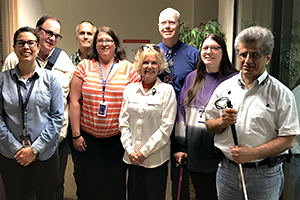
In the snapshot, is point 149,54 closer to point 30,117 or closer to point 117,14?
point 30,117

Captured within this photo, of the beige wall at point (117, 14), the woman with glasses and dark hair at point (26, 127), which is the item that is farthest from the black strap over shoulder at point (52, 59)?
the beige wall at point (117, 14)

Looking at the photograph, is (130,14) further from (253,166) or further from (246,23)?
(253,166)

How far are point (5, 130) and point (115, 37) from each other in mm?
1219

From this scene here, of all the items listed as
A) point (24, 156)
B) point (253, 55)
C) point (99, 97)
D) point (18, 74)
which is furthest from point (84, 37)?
point (253, 55)

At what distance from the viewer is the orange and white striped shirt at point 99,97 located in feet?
8.27

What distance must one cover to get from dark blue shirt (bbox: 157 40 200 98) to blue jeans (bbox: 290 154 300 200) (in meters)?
1.15

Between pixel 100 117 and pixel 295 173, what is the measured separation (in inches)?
69.2

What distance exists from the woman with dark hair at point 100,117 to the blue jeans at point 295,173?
58.5 inches

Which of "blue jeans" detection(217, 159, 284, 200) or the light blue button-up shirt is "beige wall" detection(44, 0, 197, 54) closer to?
the light blue button-up shirt

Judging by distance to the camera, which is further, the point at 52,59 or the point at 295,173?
the point at 52,59

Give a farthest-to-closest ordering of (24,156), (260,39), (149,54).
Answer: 1. (149,54)
2. (24,156)
3. (260,39)

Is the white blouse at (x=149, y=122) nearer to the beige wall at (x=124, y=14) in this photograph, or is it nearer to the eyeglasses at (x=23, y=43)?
the eyeglasses at (x=23, y=43)

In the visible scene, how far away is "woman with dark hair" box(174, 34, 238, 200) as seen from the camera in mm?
2293

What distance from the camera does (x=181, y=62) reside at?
274 cm
